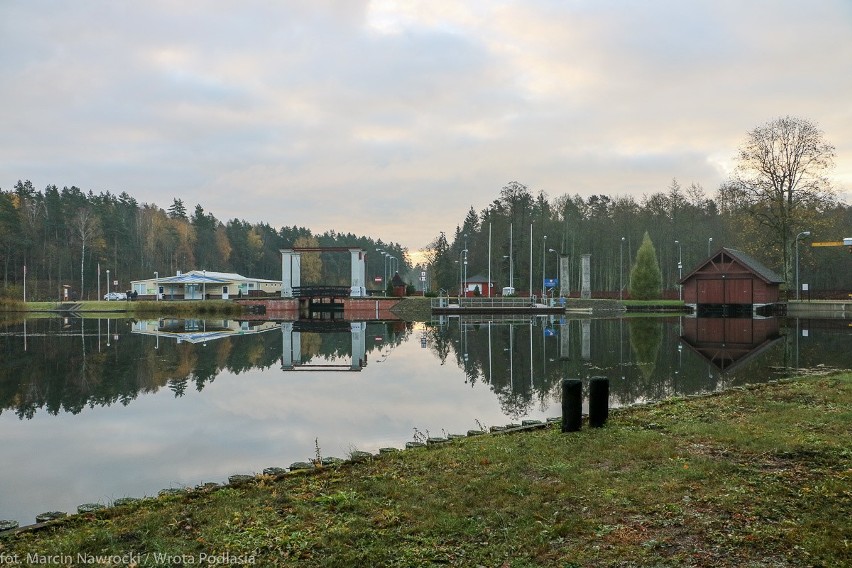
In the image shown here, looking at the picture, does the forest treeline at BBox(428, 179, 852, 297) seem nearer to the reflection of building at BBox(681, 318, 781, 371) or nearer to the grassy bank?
the reflection of building at BBox(681, 318, 781, 371)

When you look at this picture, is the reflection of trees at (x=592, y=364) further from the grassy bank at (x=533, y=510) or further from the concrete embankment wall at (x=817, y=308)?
the concrete embankment wall at (x=817, y=308)

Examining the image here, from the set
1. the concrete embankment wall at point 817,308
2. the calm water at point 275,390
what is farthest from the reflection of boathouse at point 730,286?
the calm water at point 275,390

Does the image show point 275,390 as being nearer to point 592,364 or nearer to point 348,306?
point 592,364

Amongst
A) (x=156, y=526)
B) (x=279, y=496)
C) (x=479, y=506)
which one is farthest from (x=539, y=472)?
(x=156, y=526)

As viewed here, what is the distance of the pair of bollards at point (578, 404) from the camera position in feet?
29.1

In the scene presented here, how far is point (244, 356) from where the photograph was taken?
76.2 ft

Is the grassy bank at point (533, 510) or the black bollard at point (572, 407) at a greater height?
the black bollard at point (572, 407)

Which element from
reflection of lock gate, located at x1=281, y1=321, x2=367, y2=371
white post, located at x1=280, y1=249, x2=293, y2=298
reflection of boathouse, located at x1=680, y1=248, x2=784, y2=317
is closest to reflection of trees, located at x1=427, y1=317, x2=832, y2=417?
reflection of lock gate, located at x1=281, y1=321, x2=367, y2=371

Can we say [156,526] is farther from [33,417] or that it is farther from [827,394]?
[827,394]

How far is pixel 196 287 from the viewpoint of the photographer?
7975 centimetres

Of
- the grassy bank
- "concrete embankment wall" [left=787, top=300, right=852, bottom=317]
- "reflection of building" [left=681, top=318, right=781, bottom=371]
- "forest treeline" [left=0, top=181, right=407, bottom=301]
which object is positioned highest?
"forest treeline" [left=0, top=181, right=407, bottom=301]

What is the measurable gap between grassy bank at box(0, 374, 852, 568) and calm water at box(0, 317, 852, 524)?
2.25 m

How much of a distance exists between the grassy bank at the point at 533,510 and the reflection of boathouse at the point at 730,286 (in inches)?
1888

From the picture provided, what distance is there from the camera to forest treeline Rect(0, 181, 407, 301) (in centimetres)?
8056
